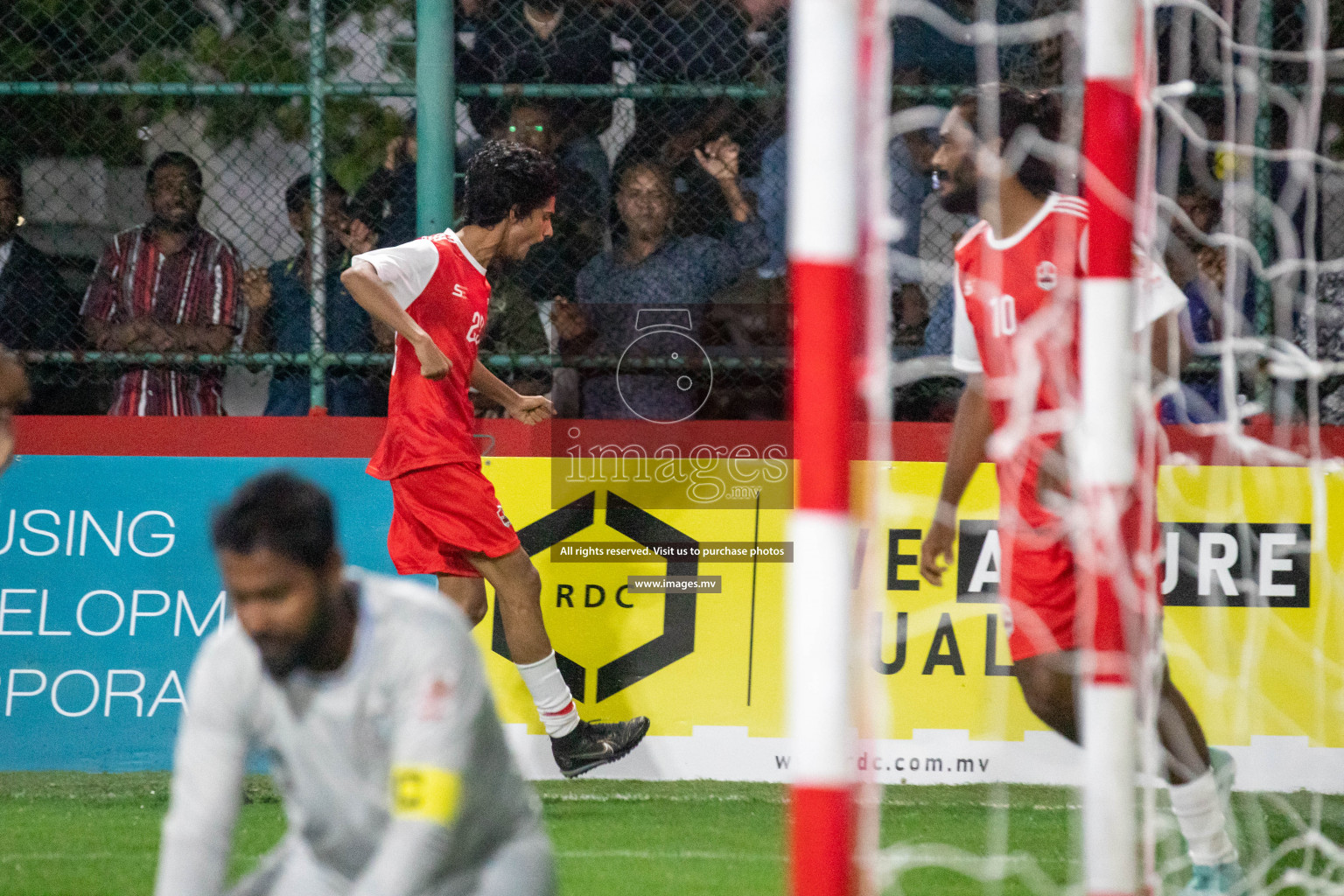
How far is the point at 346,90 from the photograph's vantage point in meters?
5.60

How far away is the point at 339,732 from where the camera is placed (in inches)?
90.8

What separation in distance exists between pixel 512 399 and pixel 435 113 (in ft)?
3.88

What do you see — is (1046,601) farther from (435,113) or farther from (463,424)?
(435,113)

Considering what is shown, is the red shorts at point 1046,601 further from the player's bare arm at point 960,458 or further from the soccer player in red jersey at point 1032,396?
the player's bare arm at point 960,458

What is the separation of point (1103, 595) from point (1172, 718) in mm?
1401

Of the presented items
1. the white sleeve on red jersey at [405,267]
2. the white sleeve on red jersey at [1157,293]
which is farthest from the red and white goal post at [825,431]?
the white sleeve on red jersey at [405,267]

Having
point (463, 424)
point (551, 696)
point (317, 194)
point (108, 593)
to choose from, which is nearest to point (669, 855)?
point (551, 696)

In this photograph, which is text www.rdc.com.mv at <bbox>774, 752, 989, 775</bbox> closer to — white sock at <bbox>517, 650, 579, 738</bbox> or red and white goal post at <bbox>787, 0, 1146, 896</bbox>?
white sock at <bbox>517, 650, 579, 738</bbox>

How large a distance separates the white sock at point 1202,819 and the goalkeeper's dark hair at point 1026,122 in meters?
1.50

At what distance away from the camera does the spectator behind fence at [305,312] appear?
221 inches

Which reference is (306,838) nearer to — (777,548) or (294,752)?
(294,752)

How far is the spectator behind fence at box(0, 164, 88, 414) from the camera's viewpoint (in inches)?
223

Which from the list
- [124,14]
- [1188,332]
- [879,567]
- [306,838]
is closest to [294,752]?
[306,838]

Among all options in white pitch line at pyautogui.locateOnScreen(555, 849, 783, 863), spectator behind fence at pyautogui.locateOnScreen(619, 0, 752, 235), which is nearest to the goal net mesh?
spectator behind fence at pyautogui.locateOnScreen(619, 0, 752, 235)
